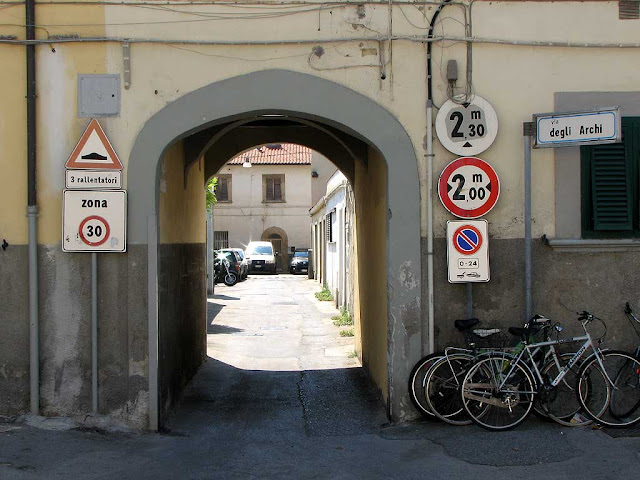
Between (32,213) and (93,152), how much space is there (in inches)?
30.9

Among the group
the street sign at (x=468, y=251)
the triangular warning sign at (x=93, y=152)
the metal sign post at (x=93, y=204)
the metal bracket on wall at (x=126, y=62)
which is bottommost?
the street sign at (x=468, y=251)

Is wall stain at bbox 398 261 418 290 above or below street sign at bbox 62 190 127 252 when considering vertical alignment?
below

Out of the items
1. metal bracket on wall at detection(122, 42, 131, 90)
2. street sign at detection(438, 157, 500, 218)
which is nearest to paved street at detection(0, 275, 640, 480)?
street sign at detection(438, 157, 500, 218)

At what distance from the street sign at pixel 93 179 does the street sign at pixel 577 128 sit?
388 cm

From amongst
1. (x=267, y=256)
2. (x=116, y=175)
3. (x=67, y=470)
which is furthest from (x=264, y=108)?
(x=267, y=256)

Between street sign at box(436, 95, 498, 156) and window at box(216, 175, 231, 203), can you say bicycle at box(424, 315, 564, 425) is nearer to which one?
street sign at box(436, 95, 498, 156)

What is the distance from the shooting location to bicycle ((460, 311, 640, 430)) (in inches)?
254

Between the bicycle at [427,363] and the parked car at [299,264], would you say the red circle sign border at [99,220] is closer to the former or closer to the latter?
the bicycle at [427,363]

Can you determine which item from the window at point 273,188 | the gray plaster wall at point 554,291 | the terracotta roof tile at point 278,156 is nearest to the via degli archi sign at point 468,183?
the gray plaster wall at point 554,291

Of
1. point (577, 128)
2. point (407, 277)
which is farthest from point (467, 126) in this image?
point (407, 277)

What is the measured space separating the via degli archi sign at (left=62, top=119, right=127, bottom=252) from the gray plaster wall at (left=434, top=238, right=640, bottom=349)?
310 centimetres

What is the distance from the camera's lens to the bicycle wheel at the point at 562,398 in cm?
650

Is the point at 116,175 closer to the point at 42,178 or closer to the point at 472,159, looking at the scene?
the point at 42,178

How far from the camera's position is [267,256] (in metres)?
41.3
